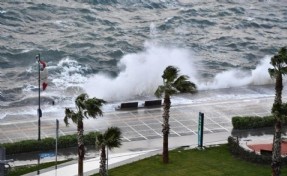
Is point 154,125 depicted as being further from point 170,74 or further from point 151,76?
point 151,76

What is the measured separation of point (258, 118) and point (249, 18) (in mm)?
68929

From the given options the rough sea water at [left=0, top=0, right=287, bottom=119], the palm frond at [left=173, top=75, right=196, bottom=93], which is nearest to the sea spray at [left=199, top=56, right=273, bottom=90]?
the rough sea water at [left=0, top=0, right=287, bottom=119]

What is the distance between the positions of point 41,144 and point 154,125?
11.5 m

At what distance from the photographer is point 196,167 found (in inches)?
1896

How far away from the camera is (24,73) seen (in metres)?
85.9

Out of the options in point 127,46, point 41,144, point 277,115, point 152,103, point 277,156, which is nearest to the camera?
point 277,115

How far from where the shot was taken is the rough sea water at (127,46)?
78000mm

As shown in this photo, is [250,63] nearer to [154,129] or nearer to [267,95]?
[267,95]

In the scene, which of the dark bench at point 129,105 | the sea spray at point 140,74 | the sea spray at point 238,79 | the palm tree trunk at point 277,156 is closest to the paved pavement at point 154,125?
the dark bench at point 129,105

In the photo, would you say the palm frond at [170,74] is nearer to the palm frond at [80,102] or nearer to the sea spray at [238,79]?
the palm frond at [80,102]

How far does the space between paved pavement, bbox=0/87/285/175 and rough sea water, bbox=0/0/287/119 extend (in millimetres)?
4478

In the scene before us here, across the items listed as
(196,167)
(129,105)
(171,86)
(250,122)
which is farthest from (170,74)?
(129,105)

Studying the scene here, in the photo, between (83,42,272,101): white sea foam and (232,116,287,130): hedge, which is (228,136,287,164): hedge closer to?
(232,116,287,130): hedge

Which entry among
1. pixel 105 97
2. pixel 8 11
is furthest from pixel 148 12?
pixel 105 97
